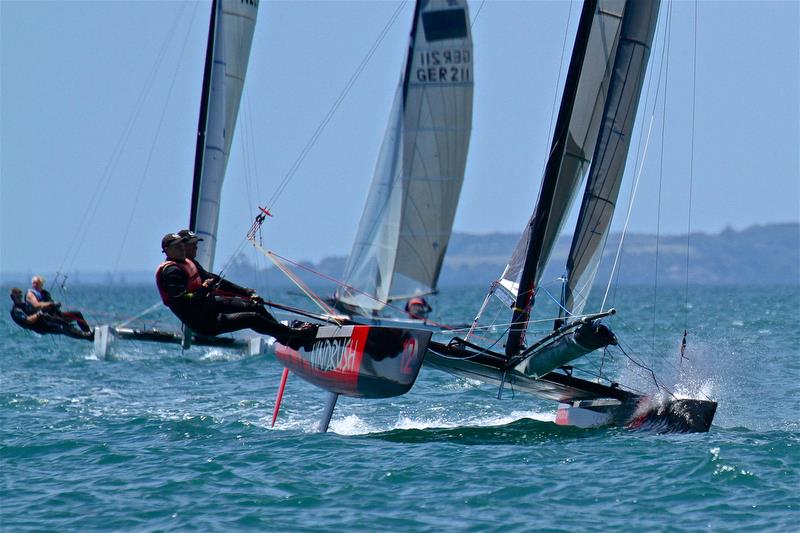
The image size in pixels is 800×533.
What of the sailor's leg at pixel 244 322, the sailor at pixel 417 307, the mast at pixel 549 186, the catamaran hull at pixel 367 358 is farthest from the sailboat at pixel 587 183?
the sailor at pixel 417 307

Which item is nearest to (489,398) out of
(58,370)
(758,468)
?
(758,468)

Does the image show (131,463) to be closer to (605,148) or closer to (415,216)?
(605,148)

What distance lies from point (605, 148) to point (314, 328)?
3.17m

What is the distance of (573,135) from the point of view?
11.6 metres

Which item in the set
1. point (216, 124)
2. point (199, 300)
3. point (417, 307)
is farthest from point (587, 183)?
point (417, 307)

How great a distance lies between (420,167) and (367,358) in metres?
11.9

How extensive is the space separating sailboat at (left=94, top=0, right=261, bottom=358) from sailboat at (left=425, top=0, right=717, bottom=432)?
26.4ft

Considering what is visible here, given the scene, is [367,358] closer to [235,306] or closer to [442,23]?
[235,306]

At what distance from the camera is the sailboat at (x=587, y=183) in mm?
11508

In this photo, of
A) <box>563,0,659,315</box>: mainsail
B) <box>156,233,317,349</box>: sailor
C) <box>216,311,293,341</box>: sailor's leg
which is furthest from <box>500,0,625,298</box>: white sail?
<box>156,233,317,349</box>: sailor

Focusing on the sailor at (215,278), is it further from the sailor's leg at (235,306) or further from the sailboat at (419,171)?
the sailboat at (419,171)

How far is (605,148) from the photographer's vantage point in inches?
457

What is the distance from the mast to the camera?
11500 millimetres

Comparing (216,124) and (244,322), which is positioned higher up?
(216,124)
